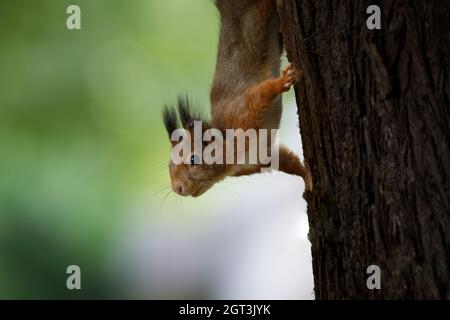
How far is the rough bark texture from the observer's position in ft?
9.27

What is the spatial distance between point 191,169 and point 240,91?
0.61m

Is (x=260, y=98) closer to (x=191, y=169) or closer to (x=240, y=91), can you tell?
(x=240, y=91)

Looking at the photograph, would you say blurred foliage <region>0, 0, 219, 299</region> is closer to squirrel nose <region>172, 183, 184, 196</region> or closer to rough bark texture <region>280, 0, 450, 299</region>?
squirrel nose <region>172, 183, 184, 196</region>

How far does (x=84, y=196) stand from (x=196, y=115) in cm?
230

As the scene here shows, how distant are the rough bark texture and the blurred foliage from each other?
137 inches

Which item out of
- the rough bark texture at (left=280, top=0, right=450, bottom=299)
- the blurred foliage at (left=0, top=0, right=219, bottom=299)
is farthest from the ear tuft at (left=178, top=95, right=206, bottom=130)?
the rough bark texture at (left=280, top=0, right=450, bottom=299)

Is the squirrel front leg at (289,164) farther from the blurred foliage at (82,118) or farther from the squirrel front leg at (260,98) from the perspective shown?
the blurred foliage at (82,118)

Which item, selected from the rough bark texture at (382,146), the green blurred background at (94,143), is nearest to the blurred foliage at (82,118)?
the green blurred background at (94,143)

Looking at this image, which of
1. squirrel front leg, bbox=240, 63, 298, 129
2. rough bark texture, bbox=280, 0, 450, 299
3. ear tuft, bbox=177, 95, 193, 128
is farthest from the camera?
ear tuft, bbox=177, 95, 193, 128

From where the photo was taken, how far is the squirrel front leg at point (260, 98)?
4211mm

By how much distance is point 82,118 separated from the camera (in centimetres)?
701

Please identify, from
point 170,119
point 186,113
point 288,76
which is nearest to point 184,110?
point 186,113

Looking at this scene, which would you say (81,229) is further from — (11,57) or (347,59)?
(347,59)

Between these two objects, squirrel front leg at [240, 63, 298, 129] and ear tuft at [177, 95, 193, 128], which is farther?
ear tuft at [177, 95, 193, 128]
